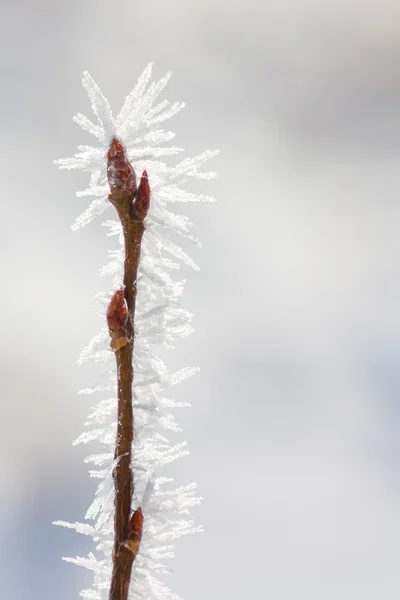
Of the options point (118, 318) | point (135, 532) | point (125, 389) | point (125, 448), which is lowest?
point (135, 532)

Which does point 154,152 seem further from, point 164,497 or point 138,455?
point 164,497

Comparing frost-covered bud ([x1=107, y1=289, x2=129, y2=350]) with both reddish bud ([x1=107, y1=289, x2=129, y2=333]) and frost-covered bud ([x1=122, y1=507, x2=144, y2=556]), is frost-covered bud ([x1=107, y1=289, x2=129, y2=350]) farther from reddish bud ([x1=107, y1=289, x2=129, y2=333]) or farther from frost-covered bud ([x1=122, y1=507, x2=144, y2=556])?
frost-covered bud ([x1=122, y1=507, x2=144, y2=556])

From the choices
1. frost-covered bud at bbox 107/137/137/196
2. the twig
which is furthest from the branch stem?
frost-covered bud at bbox 107/137/137/196

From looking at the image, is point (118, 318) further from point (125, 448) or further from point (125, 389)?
point (125, 448)

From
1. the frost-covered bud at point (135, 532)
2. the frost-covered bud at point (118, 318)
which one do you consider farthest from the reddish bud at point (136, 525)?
the frost-covered bud at point (118, 318)

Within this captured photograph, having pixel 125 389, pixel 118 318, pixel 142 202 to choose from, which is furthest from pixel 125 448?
pixel 142 202

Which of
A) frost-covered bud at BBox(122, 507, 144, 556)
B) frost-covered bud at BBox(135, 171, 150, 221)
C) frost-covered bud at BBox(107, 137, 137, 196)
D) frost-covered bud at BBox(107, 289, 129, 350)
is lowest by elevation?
frost-covered bud at BBox(122, 507, 144, 556)

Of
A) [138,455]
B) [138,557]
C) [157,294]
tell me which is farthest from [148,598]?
[157,294]
